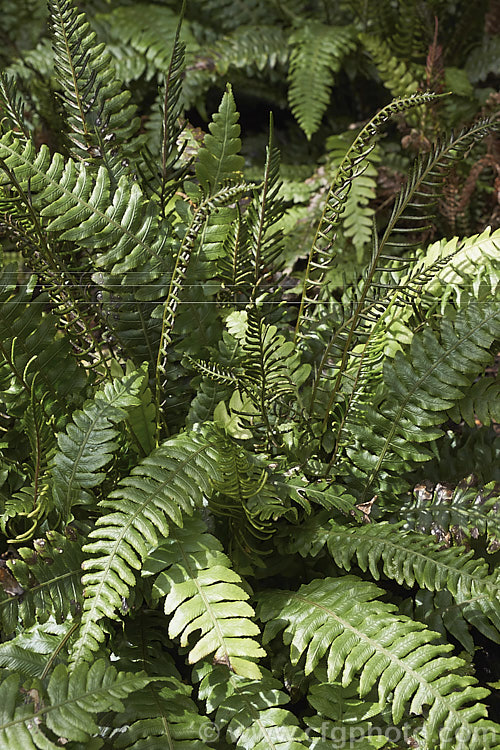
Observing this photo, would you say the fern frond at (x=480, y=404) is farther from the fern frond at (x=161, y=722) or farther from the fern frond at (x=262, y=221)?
the fern frond at (x=161, y=722)

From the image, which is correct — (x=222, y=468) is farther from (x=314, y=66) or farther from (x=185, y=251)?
(x=314, y=66)

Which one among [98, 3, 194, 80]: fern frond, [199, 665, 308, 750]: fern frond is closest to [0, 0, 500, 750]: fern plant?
[199, 665, 308, 750]: fern frond

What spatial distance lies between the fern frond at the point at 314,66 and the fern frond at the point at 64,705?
6.91ft

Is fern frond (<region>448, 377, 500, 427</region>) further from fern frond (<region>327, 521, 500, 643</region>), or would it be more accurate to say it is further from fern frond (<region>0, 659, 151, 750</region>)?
fern frond (<region>0, 659, 151, 750</region>)

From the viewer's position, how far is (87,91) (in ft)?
4.65

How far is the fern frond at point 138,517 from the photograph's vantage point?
1.04 m

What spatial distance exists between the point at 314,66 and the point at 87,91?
1518 millimetres

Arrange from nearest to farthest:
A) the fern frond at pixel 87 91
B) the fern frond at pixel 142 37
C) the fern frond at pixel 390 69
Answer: the fern frond at pixel 87 91 < the fern frond at pixel 390 69 < the fern frond at pixel 142 37

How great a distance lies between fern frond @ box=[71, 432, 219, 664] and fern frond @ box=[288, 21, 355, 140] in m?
1.74

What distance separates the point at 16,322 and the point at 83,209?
29 cm

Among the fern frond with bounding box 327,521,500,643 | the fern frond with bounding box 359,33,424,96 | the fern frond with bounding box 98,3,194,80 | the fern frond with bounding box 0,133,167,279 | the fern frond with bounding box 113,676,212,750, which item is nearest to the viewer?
the fern frond with bounding box 113,676,212,750

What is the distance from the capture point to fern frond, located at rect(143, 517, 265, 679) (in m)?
1.05

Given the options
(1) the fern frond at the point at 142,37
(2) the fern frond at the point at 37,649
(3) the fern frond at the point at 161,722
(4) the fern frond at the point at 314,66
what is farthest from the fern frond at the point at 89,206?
(1) the fern frond at the point at 142,37

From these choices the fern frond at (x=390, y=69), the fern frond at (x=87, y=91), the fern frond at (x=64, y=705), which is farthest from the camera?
the fern frond at (x=390, y=69)
